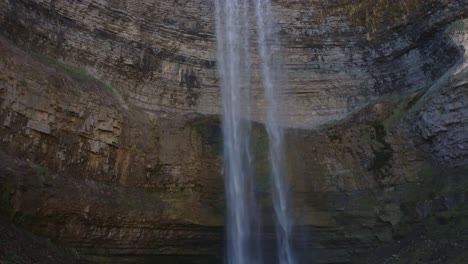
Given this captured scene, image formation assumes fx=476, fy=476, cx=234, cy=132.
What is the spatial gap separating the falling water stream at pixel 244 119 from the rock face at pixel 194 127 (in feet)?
1.17

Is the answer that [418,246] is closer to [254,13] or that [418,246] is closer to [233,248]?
[233,248]

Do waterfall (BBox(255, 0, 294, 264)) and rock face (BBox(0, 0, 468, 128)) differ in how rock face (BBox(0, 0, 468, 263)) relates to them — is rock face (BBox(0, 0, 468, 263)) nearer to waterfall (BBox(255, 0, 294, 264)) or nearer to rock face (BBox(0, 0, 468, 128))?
rock face (BBox(0, 0, 468, 128))

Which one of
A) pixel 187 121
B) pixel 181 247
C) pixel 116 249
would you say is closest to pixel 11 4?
pixel 187 121

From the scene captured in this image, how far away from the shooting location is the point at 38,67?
12977 millimetres

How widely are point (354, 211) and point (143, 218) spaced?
625 cm

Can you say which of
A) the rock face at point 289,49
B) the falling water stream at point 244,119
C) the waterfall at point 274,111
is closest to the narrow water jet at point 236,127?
the falling water stream at point 244,119

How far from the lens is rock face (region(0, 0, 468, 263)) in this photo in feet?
41.0

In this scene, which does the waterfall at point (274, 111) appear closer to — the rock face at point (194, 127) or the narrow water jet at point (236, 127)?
the rock face at point (194, 127)

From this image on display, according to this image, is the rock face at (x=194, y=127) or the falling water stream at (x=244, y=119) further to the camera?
the falling water stream at (x=244, y=119)

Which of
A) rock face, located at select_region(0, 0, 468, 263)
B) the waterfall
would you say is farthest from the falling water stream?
rock face, located at select_region(0, 0, 468, 263)

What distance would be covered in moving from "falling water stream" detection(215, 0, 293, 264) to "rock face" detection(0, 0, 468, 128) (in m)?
0.44

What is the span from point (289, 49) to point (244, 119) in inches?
152

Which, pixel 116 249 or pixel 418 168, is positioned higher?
pixel 418 168

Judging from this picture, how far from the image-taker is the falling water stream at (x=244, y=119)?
14.6 metres
